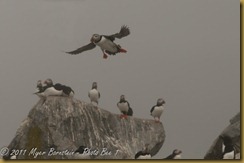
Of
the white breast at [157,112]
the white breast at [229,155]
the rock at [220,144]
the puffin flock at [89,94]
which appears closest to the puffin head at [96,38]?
the puffin flock at [89,94]

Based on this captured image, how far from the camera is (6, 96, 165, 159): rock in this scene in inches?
496

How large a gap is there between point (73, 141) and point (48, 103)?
1.10 m

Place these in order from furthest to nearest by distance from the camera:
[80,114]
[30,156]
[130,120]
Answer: [130,120] < [80,114] < [30,156]

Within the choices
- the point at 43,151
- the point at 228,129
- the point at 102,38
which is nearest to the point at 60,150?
the point at 43,151

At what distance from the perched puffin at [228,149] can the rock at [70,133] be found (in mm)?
2132

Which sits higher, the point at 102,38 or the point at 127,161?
the point at 102,38

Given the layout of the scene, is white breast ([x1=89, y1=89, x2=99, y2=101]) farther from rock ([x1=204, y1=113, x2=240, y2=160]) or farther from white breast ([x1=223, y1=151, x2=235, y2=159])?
white breast ([x1=223, y1=151, x2=235, y2=159])

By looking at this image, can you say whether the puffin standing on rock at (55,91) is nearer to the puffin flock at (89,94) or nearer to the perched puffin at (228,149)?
the puffin flock at (89,94)

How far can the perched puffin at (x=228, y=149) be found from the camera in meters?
12.6

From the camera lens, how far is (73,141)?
12891 millimetres

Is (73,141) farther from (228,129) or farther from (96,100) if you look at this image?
(228,129)

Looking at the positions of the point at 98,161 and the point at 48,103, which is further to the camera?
the point at 48,103

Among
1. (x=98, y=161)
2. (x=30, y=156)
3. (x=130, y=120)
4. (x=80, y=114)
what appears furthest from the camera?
(x=130, y=120)

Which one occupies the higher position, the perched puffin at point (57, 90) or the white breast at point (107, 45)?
the white breast at point (107, 45)
